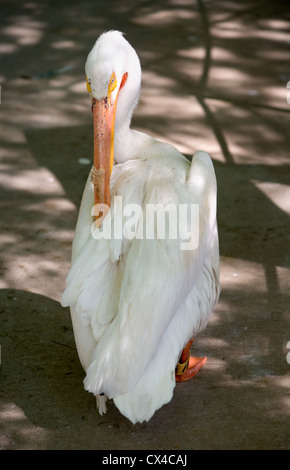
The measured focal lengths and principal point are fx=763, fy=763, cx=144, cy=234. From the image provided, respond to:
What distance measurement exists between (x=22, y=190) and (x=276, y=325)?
1882 millimetres

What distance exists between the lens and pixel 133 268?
2629 mm

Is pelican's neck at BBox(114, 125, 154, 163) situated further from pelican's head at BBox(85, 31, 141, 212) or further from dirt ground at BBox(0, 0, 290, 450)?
dirt ground at BBox(0, 0, 290, 450)

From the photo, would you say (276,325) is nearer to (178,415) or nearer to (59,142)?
(178,415)

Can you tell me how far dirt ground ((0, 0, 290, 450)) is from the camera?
9.36ft

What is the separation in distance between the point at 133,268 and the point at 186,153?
2285mm

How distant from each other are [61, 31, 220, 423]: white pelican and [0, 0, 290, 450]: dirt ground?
0.23 m

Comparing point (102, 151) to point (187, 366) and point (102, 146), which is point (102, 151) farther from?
point (187, 366)

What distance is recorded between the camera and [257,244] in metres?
3.94

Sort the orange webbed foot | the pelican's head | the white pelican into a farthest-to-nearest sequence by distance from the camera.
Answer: the orange webbed foot
the pelican's head
the white pelican

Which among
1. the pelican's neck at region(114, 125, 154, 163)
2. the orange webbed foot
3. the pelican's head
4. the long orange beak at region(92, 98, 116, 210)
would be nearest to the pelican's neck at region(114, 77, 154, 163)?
the pelican's neck at region(114, 125, 154, 163)

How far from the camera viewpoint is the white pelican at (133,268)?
256cm

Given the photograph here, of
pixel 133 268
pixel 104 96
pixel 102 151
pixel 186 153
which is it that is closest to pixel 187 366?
pixel 133 268

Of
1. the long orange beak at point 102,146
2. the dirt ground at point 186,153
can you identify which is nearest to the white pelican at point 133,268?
the long orange beak at point 102,146

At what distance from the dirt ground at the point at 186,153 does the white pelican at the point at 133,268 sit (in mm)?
226
